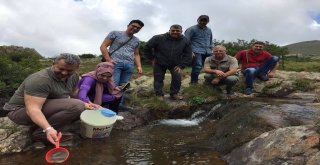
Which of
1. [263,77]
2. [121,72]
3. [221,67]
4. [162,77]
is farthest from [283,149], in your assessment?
[263,77]

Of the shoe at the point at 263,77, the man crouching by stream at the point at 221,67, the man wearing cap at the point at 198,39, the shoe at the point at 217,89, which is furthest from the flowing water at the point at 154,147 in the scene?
the shoe at the point at 263,77

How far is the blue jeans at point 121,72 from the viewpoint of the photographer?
28.2 ft

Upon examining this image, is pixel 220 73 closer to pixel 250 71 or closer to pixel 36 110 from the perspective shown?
pixel 250 71

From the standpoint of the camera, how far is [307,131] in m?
4.65

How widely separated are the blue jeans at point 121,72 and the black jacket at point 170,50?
3.02 feet

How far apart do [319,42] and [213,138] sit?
650ft

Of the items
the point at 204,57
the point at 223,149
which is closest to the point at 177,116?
the point at 204,57

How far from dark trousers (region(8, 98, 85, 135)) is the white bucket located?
0.15m

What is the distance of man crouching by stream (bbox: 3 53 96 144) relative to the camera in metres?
5.21

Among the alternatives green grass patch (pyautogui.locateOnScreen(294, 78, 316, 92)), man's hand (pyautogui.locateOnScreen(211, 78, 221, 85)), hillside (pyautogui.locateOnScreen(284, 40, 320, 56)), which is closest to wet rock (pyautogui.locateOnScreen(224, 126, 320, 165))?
man's hand (pyautogui.locateOnScreen(211, 78, 221, 85))

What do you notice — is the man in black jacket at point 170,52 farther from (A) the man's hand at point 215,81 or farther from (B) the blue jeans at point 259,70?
(B) the blue jeans at point 259,70

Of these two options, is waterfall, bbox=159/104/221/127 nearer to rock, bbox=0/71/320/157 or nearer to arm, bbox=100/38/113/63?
rock, bbox=0/71/320/157

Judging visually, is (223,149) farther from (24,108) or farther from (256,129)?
(24,108)

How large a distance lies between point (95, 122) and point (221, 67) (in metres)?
4.80
